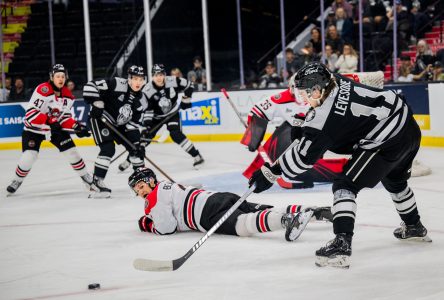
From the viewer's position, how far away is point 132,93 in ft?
23.8

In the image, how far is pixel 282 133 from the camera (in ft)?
22.6

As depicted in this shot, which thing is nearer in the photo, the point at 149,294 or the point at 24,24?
the point at 149,294

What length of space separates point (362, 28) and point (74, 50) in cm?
484

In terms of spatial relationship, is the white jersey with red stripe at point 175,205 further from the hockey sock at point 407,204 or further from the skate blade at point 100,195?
the skate blade at point 100,195

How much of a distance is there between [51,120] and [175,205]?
2500mm

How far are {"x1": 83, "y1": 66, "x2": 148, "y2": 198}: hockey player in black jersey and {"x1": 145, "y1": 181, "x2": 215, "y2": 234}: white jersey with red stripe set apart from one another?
2108 millimetres

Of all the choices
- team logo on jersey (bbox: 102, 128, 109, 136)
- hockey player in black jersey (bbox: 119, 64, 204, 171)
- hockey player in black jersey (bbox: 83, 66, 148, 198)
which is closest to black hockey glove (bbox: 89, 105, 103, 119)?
hockey player in black jersey (bbox: 83, 66, 148, 198)

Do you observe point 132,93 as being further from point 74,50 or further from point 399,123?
point 74,50

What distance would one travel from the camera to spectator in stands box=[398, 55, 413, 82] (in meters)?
10.1

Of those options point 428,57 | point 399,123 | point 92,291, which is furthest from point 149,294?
point 428,57

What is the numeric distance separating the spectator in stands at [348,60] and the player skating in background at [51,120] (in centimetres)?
436

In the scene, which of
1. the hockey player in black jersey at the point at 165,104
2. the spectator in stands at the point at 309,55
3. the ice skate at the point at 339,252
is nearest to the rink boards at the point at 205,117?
the spectator in stands at the point at 309,55

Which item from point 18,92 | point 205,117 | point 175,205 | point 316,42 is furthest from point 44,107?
point 316,42

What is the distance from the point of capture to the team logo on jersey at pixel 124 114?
719 cm
